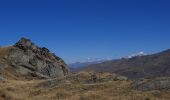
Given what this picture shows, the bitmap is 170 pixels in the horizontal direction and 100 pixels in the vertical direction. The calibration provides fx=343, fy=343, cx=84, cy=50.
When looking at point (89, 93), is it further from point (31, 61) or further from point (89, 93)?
point (31, 61)

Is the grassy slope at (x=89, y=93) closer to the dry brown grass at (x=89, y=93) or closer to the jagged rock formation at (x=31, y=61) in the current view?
the dry brown grass at (x=89, y=93)

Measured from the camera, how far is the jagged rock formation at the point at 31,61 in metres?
99.6

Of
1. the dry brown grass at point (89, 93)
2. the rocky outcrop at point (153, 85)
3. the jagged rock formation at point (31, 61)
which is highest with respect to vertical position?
the jagged rock formation at point (31, 61)

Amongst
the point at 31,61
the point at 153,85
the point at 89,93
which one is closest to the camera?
the point at 89,93

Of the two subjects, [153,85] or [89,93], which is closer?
[89,93]

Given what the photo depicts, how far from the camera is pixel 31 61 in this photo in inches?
4183

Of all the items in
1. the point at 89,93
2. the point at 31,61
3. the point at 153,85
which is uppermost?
the point at 31,61

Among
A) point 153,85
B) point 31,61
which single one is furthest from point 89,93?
point 31,61

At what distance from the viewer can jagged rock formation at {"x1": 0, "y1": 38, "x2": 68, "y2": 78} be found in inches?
3920

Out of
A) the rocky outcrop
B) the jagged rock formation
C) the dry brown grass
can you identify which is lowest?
the dry brown grass

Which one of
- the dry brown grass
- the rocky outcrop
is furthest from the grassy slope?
the rocky outcrop

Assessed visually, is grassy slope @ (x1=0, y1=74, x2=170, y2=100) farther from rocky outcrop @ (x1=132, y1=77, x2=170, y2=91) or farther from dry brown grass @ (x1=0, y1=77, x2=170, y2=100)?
rocky outcrop @ (x1=132, y1=77, x2=170, y2=91)

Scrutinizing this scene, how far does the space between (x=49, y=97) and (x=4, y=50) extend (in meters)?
65.7

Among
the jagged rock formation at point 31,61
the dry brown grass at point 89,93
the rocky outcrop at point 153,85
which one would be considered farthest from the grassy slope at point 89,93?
the jagged rock formation at point 31,61
